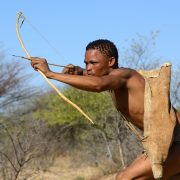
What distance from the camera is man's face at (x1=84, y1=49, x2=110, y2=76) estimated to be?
4.93m

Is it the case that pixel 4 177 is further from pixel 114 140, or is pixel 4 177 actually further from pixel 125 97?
pixel 114 140

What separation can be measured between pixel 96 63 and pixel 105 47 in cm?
17

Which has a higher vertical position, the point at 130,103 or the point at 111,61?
the point at 111,61

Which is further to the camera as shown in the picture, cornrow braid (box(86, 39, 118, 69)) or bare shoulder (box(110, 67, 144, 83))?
cornrow braid (box(86, 39, 118, 69))

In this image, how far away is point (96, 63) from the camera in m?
4.94

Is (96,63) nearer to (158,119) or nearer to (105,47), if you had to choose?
(105,47)

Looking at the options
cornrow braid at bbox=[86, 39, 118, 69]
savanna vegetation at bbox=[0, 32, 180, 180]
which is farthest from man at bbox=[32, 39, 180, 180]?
savanna vegetation at bbox=[0, 32, 180, 180]

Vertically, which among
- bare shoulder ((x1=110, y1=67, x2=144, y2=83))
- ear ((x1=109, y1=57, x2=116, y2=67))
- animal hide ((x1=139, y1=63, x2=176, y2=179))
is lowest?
animal hide ((x1=139, y1=63, x2=176, y2=179))

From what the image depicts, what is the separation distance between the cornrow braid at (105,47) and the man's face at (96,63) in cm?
3

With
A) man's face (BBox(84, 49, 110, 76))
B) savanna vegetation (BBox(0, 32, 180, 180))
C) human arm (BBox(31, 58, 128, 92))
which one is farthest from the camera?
savanna vegetation (BBox(0, 32, 180, 180))

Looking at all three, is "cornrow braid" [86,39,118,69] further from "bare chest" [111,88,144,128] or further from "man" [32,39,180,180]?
"bare chest" [111,88,144,128]

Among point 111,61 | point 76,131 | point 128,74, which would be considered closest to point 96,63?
point 111,61

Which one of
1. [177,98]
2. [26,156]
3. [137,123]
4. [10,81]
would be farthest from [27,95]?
[137,123]

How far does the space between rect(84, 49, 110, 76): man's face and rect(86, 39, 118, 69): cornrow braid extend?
35 millimetres
